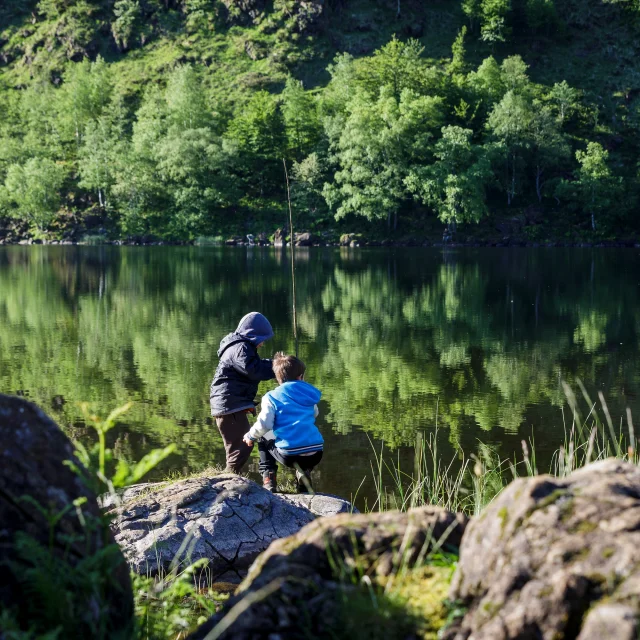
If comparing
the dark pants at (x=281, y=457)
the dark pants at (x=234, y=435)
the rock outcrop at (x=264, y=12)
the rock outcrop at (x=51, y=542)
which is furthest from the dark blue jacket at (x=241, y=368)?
the rock outcrop at (x=264, y=12)

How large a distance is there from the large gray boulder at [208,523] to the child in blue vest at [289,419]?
2.81 ft

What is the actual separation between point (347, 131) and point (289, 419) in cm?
6964

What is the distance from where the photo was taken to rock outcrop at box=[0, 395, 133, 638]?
2.58 m

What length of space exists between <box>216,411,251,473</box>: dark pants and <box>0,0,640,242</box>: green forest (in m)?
61.6

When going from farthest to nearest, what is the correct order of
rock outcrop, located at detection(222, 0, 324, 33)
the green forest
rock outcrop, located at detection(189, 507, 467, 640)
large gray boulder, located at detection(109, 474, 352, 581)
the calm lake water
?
rock outcrop, located at detection(222, 0, 324, 33) → the green forest → the calm lake water → large gray boulder, located at detection(109, 474, 352, 581) → rock outcrop, located at detection(189, 507, 467, 640)

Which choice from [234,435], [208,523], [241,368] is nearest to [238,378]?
[241,368]

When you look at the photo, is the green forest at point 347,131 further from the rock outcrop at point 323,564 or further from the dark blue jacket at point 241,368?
the rock outcrop at point 323,564

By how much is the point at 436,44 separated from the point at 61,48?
61.5 m

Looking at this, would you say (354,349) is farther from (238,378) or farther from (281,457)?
(281,457)

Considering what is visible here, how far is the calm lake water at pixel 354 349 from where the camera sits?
13.0 meters

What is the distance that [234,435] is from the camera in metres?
9.61

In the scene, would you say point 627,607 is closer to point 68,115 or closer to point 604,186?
point 604,186

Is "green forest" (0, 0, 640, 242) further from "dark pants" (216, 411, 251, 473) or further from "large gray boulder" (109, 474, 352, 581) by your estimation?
"large gray boulder" (109, 474, 352, 581)

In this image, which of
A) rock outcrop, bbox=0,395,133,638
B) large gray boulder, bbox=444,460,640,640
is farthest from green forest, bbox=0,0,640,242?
large gray boulder, bbox=444,460,640,640
